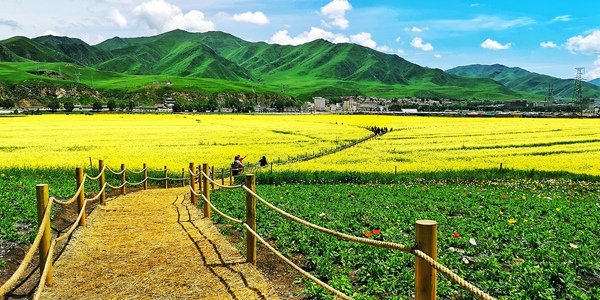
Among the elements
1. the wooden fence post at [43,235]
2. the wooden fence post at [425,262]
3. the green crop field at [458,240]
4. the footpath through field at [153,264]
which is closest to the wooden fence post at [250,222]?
the footpath through field at [153,264]

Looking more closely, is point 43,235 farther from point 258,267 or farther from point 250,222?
point 258,267

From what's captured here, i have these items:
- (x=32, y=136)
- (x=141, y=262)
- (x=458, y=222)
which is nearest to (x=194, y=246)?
(x=141, y=262)

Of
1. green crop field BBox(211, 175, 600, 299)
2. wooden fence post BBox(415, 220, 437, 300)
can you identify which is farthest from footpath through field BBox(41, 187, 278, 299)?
wooden fence post BBox(415, 220, 437, 300)

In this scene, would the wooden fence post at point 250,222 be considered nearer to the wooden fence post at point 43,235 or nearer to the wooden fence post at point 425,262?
the wooden fence post at point 43,235

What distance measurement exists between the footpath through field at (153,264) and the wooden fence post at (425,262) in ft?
11.0

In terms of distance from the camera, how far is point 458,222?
37.0ft

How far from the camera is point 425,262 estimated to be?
14.2ft

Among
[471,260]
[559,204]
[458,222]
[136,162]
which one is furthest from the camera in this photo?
[136,162]

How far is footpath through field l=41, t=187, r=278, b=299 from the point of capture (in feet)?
24.0

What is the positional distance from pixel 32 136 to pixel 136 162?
101 ft

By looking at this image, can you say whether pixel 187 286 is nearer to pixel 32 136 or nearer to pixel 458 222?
pixel 458 222

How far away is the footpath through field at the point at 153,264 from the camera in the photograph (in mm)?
7328

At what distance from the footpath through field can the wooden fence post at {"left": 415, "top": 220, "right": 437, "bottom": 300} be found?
132 inches

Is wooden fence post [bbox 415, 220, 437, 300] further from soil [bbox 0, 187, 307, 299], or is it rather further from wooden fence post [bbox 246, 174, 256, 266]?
wooden fence post [bbox 246, 174, 256, 266]
